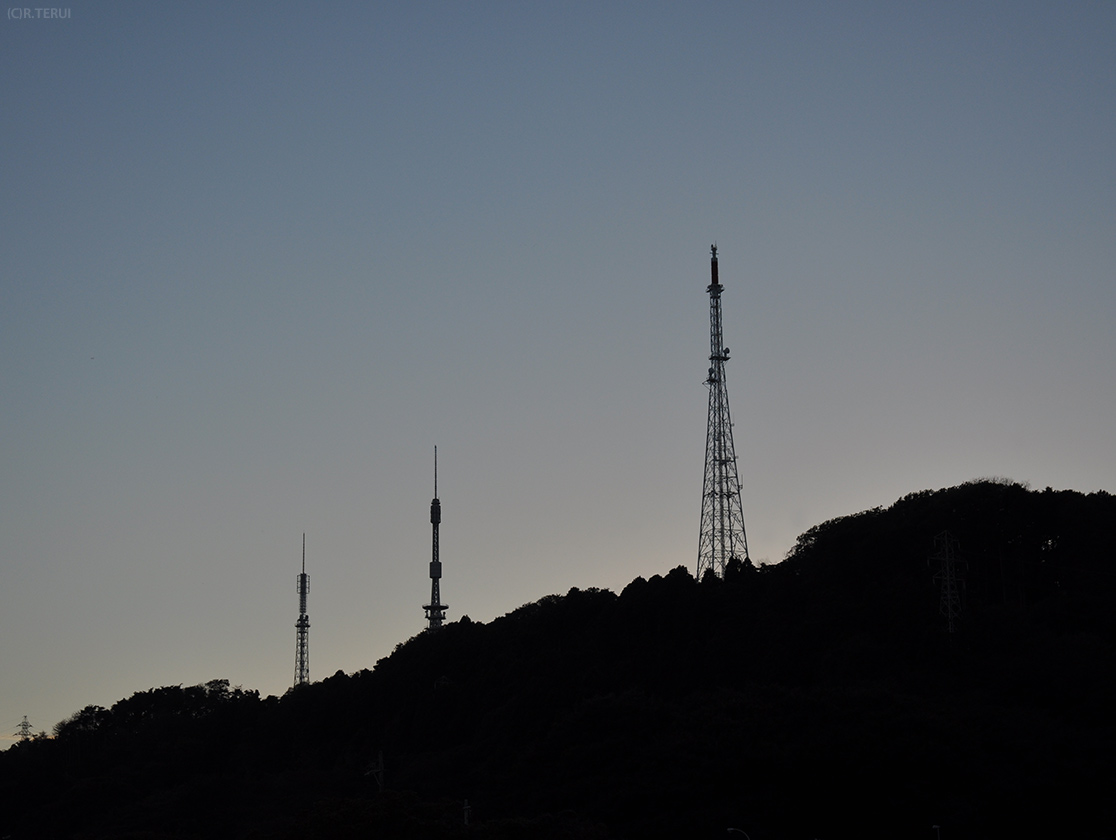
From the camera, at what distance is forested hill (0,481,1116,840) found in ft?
225

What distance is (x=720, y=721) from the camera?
77438mm

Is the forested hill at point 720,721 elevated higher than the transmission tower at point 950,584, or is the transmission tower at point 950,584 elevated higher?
the transmission tower at point 950,584

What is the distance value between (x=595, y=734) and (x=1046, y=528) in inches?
1413

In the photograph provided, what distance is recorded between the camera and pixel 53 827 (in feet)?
282

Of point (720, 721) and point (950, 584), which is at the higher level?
point (950, 584)

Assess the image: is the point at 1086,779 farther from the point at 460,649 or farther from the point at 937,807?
the point at 460,649

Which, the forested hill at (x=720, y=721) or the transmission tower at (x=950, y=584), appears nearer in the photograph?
the forested hill at (x=720, y=721)

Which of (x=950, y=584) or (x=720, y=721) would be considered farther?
(x=950, y=584)

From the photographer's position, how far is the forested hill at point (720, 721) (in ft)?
225

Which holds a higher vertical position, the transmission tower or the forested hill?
the transmission tower

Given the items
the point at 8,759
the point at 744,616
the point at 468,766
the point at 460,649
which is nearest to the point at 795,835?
the point at 468,766

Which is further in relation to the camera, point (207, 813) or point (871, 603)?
point (871, 603)

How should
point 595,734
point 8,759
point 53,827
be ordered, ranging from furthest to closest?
point 8,759
point 53,827
point 595,734

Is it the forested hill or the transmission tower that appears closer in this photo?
the forested hill
